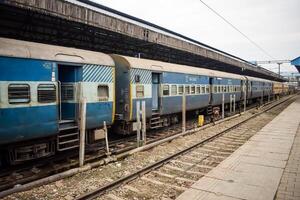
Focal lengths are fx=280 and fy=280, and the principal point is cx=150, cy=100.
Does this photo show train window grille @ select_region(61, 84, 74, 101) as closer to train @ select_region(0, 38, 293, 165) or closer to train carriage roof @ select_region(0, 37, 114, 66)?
train @ select_region(0, 38, 293, 165)

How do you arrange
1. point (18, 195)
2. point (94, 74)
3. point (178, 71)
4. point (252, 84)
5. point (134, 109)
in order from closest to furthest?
point (18, 195) < point (94, 74) < point (134, 109) < point (178, 71) < point (252, 84)

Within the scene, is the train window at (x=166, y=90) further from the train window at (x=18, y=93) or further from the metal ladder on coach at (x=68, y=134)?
the train window at (x=18, y=93)

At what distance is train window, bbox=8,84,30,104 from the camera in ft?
26.6

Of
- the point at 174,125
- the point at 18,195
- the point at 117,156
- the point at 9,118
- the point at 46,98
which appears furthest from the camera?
the point at 174,125

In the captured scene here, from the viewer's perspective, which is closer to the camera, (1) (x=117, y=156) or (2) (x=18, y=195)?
(2) (x=18, y=195)

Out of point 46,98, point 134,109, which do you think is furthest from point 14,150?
point 134,109

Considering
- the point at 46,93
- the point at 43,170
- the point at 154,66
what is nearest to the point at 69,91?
the point at 46,93

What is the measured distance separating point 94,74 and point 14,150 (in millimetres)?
4154

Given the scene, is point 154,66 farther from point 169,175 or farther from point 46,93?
point 169,175

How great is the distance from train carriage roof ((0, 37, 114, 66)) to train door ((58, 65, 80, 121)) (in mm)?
542

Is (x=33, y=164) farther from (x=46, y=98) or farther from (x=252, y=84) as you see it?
(x=252, y=84)

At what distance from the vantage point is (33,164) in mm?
9477

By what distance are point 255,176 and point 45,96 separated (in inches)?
278

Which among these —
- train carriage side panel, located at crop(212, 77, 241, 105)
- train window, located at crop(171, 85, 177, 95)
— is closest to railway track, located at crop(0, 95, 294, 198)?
train window, located at crop(171, 85, 177, 95)
